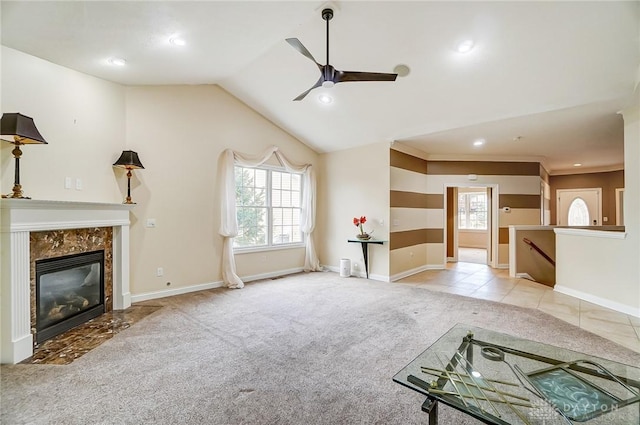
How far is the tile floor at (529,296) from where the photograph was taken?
3236 mm

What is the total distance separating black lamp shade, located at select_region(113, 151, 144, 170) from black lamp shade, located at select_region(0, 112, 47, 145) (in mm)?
1036

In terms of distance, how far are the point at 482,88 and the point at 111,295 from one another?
19.2 ft

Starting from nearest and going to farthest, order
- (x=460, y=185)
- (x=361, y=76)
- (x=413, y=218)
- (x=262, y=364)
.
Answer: (x=262, y=364)
(x=361, y=76)
(x=413, y=218)
(x=460, y=185)

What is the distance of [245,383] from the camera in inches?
85.7

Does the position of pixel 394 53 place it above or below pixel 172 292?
above

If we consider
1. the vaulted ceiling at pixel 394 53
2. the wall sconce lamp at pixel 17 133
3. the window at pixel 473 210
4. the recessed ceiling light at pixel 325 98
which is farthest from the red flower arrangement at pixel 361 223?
the window at pixel 473 210

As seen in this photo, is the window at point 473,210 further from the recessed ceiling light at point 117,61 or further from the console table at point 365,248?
the recessed ceiling light at point 117,61

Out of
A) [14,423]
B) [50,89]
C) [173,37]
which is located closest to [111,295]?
[14,423]

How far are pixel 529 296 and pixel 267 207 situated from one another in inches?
193

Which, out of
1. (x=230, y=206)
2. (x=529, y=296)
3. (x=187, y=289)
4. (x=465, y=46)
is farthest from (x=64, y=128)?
(x=529, y=296)

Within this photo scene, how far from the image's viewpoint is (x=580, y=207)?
8.78m

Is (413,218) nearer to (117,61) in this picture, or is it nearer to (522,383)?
(522,383)

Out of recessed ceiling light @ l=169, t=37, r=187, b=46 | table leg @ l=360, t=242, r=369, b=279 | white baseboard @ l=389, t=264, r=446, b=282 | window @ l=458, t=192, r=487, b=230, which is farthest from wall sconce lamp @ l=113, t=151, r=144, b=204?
window @ l=458, t=192, r=487, b=230

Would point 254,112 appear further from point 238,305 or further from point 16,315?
point 16,315
